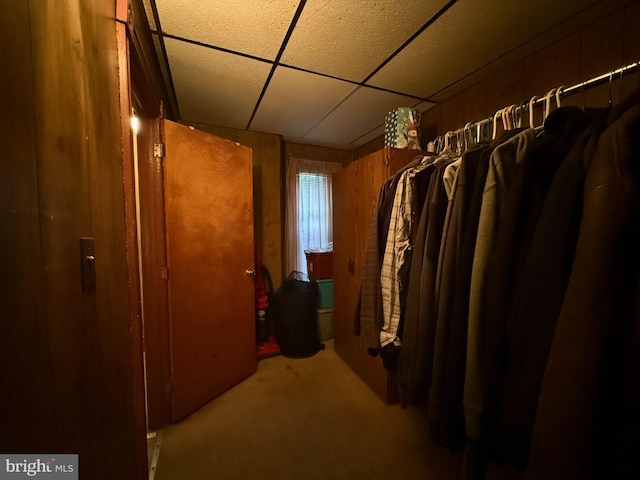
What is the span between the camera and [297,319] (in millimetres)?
2357

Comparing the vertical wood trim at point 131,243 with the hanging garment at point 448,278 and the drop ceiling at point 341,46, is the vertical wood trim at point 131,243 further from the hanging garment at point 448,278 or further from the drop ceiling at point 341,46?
the hanging garment at point 448,278

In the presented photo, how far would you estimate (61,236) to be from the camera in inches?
19.4

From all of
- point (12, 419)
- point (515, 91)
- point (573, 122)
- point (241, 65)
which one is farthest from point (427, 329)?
point (241, 65)

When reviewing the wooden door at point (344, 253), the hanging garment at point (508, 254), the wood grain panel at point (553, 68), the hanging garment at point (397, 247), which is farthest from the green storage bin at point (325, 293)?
the wood grain panel at point (553, 68)

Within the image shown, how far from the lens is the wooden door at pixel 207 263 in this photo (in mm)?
1552

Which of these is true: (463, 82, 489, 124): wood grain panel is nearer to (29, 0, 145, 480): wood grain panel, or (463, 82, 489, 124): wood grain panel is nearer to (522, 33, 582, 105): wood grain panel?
(522, 33, 582, 105): wood grain panel

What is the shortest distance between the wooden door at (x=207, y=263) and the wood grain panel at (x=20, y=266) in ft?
3.88

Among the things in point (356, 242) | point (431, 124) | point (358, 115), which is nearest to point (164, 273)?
point (356, 242)

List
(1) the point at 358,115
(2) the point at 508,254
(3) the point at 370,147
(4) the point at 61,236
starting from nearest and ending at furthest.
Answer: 1. (4) the point at 61,236
2. (2) the point at 508,254
3. (1) the point at 358,115
4. (3) the point at 370,147

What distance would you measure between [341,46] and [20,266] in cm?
152

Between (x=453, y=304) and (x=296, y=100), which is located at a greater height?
(x=296, y=100)

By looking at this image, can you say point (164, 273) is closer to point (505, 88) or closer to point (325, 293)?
point (325, 293)

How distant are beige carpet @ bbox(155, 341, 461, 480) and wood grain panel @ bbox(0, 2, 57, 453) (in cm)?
120

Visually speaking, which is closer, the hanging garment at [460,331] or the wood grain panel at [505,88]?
the hanging garment at [460,331]
